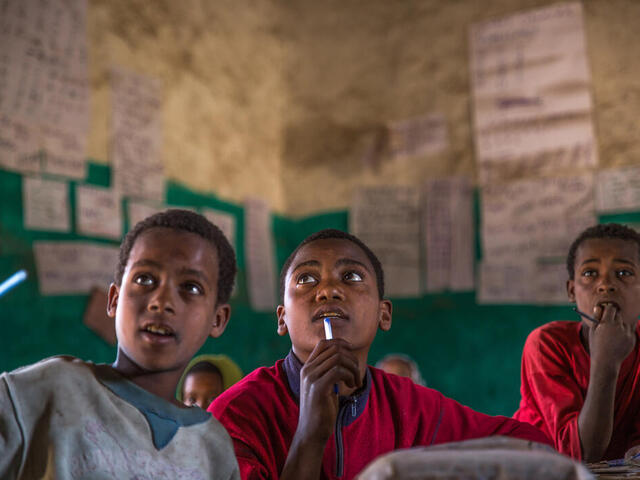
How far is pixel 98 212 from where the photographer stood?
269 cm

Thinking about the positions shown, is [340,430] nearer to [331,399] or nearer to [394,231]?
[331,399]

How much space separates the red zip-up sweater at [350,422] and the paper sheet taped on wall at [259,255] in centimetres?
226

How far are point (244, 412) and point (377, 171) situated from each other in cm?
267

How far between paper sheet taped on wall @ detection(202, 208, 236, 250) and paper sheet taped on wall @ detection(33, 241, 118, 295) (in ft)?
2.23

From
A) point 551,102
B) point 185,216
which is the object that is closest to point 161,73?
point 551,102

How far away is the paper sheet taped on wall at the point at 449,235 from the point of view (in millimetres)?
3352

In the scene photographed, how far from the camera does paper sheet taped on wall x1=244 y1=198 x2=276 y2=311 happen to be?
356 centimetres

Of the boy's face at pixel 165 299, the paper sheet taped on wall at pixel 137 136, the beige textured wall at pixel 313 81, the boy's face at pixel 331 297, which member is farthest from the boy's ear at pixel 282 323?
the beige textured wall at pixel 313 81

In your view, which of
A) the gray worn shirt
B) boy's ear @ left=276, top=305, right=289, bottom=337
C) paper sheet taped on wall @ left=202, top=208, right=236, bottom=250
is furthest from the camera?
paper sheet taped on wall @ left=202, top=208, right=236, bottom=250

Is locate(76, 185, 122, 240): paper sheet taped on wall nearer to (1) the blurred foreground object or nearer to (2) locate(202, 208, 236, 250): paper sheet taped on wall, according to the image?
(2) locate(202, 208, 236, 250): paper sheet taped on wall

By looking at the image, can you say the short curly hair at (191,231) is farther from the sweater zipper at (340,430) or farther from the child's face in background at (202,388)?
the child's face in background at (202,388)

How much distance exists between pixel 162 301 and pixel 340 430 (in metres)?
0.42

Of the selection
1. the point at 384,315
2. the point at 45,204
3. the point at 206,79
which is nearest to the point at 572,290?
the point at 384,315

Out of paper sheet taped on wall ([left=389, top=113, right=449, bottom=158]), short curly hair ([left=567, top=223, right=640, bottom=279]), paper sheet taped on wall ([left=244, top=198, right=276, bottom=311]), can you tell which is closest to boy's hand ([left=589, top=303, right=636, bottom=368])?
short curly hair ([left=567, top=223, right=640, bottom=279])
